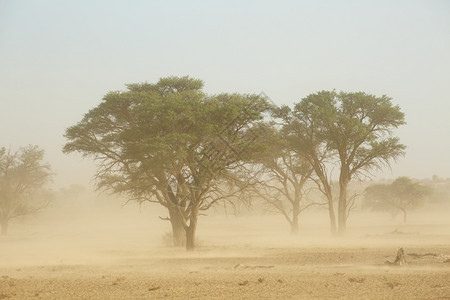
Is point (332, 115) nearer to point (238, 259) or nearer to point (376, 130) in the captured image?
point (376, 130)

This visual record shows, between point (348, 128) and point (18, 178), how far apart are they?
1635 inches

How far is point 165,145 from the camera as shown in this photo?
26.0m

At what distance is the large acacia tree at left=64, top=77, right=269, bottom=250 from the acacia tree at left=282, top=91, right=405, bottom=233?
30.0 ft

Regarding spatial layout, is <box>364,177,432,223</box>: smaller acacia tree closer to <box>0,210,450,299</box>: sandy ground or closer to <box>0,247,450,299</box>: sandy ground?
<box>0,210,450,299</box>: sandy ground

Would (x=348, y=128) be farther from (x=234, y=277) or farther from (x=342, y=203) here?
(x=234, y=277)

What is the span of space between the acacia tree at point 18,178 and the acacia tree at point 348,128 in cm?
3491

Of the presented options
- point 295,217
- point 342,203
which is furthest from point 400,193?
point 342,203

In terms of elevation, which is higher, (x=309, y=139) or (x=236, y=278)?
(x=309, y=139)

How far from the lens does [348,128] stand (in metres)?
37.2

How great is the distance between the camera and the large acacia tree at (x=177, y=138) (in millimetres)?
27266

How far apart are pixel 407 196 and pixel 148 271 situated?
2349 inches

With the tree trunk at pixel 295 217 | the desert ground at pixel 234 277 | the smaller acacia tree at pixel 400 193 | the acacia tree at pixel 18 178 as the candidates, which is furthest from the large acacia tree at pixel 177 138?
the smaller acacia tree at pixel 400 193

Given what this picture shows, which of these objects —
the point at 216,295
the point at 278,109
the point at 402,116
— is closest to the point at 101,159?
the point at 278,109

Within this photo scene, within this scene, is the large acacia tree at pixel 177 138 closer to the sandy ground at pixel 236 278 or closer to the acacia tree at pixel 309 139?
the sandy ground at pixel 236 278
